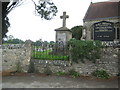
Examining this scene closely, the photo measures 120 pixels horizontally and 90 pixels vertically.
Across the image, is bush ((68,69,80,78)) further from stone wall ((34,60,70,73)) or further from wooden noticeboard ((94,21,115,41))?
wooden noticeboard ((94,21,115,41))

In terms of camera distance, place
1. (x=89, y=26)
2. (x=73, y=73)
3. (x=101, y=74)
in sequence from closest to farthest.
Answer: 1. (x=101, y=74)
2. (x=73, y=73)
3. (x=89, y=26)

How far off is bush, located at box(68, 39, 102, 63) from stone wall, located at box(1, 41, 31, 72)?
2.90 metres

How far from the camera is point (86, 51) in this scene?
7430mm

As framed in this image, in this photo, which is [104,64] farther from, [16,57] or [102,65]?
[16,57]

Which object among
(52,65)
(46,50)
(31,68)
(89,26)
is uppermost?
(89,26)

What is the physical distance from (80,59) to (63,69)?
3.82 feet

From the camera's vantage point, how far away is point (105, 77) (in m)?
7.04

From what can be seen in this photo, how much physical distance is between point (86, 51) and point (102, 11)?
674 inches

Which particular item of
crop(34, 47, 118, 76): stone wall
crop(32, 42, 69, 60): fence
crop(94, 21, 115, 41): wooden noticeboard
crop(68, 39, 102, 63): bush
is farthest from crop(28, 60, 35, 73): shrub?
crop(94, 21, 115, 41): wooden noticeboard

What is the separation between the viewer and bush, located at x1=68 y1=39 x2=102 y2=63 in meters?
7.40

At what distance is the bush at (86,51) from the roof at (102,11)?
14.6m

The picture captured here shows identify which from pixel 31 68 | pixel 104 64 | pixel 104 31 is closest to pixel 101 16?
pixel 104 31

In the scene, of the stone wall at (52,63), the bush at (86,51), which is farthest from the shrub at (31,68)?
the bush at (86,51)

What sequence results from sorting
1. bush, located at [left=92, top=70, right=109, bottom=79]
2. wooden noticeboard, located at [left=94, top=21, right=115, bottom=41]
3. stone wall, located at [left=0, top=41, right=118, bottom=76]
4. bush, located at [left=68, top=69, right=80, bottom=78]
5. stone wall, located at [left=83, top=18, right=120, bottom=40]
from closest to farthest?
1. bush, located at [left=92, top=70, right=109, bottom=79]
2. bush, located at [left=68, top=69, right=80, bottom=78]
3. stone wall, located at [left=0, top=41, right=118, bottom=76]
4. wooden noticeboard, located at [left=94, top=21, right=115, bottom=41]
5. stone wall, located at [left=83, top=18, right=120, bottom=40]
